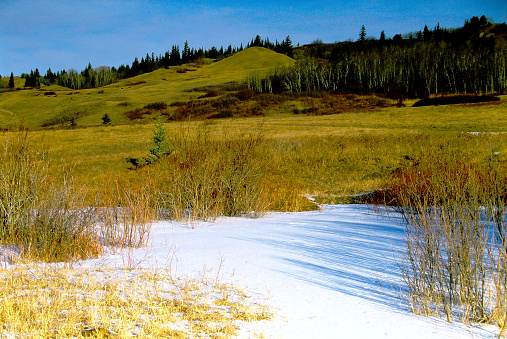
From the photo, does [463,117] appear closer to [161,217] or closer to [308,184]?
[308,184]

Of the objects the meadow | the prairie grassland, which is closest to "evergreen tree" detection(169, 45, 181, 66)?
the meadow

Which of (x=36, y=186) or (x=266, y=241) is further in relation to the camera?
(x=266, y=241)

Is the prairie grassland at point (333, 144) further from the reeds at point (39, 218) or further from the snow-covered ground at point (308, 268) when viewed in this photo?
the reeds at point (39, 218)

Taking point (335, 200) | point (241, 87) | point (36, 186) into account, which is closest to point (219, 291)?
point (36, 186)

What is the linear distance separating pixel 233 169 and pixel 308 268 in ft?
17.1

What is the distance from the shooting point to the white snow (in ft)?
12.5

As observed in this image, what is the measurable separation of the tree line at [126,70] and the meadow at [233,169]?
101m

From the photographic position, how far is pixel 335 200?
48.9 ft

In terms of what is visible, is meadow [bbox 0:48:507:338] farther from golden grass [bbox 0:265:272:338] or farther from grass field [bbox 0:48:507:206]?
golden grass [bbox 0:265:272:338]

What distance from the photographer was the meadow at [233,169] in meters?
6.29

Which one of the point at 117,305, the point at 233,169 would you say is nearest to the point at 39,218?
the point at 117,305

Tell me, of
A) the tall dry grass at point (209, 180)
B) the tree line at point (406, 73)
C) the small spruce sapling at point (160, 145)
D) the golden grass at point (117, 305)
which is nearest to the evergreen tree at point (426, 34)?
the tree line at point (406, 73)

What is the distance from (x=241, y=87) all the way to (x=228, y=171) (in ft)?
248

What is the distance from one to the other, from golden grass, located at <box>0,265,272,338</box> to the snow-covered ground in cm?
34
